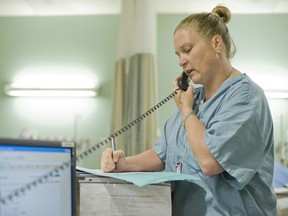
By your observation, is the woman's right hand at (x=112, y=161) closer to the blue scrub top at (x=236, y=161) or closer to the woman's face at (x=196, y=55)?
the blue scrub top at (x=236, y=161)

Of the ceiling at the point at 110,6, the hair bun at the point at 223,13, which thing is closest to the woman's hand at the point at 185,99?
the hair bun at the point at 223,13

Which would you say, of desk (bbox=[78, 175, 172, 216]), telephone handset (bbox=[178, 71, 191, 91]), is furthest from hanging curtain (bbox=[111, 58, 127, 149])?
desk (bbox=[78, 175, 172, 216])

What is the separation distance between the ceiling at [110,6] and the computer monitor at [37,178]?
2.20 metres

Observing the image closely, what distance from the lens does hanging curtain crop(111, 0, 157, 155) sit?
2252 mm

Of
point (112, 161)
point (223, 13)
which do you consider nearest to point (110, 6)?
point (223, 13)

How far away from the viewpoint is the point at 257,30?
291 centimetres

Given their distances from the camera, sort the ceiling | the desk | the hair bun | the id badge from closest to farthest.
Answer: the desk < the id badge < the hair bun < the ceiling

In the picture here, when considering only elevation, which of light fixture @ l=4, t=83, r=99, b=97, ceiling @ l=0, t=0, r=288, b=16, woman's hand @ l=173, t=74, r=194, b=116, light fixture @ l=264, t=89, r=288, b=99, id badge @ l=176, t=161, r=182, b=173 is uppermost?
ceiling @ l=0, t=0, r=288, b=16

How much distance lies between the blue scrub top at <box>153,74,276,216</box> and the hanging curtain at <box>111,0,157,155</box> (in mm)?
1270

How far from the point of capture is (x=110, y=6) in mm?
2881

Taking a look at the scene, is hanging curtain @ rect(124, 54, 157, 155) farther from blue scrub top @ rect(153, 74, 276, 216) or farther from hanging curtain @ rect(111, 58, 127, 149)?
blue scrub top @ rect(153, 74, 276, 216)

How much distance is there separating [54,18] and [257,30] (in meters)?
1.75

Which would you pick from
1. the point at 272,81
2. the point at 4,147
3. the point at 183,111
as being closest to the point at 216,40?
the point at 183,111

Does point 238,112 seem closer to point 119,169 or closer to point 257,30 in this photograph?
point 119,169
